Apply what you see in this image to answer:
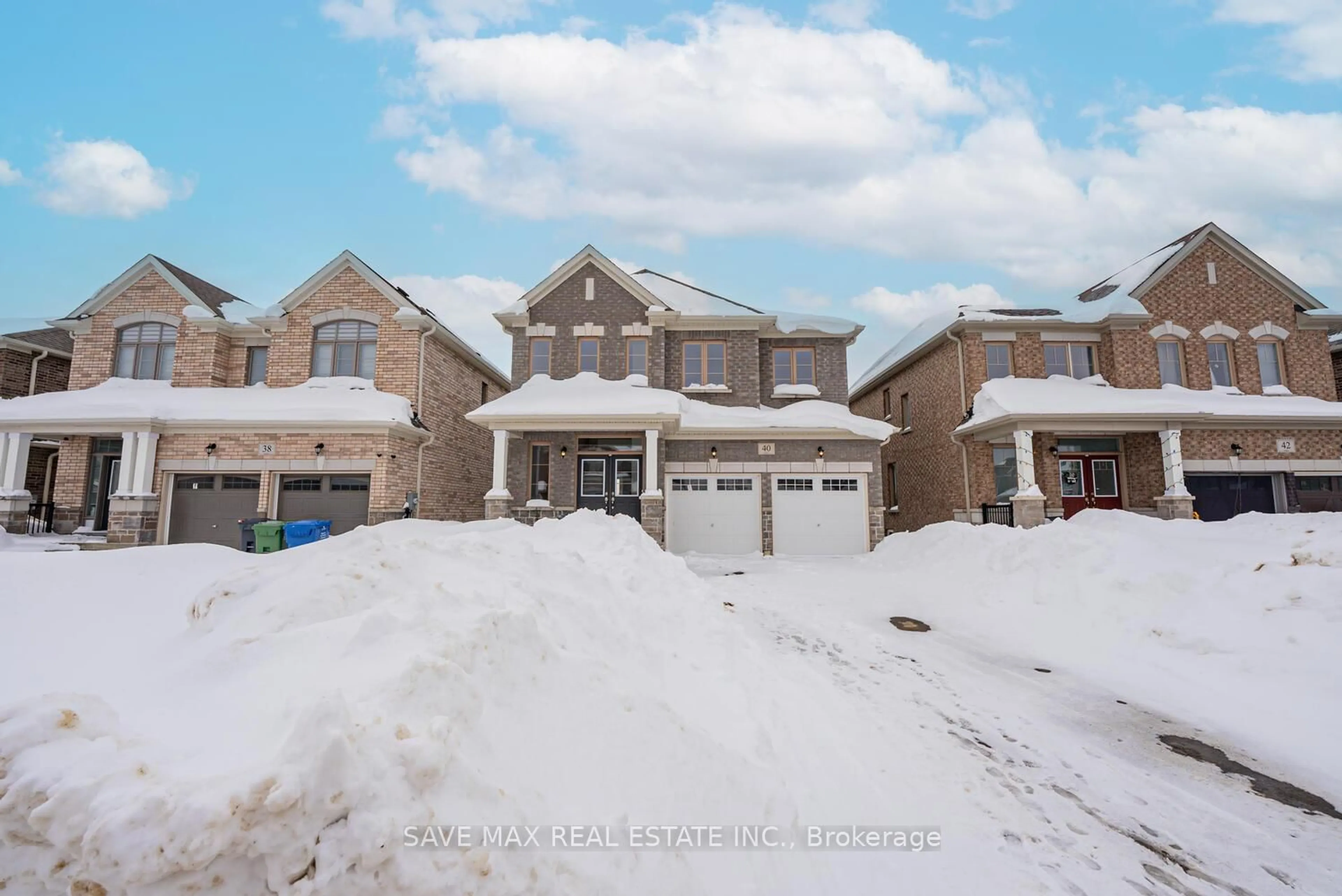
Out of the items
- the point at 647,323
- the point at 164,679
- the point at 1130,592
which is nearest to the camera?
the point at 164,679

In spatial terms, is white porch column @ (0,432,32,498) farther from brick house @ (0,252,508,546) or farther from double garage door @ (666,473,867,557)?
double garage door @ (666,473,867,557)

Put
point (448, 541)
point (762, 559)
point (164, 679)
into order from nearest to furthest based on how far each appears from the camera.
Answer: point (164, 679) < point (448, 541) < point (762, 559)

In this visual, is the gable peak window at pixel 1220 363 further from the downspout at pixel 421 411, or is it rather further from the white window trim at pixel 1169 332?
the downspout at pixel 421 411

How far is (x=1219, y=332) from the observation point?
17.9 m

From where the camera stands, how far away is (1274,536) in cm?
807

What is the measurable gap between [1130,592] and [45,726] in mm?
10157

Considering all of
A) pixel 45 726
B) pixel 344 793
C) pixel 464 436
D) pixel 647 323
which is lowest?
pixel 344 793

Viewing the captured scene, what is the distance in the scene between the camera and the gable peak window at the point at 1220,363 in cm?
1777

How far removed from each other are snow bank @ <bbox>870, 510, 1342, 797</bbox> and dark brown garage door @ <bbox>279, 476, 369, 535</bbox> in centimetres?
1363

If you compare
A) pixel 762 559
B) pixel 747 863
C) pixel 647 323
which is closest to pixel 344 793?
pixel 747 863

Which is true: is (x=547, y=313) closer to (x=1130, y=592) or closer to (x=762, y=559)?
(x=762, y=559)

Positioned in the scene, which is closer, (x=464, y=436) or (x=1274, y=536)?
(x=1274, y=536)

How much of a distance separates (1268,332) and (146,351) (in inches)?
1365

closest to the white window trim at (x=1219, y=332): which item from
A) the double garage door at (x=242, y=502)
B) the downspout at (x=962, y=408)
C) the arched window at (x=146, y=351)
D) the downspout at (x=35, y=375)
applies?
the downspout at (x=962, y=408)
